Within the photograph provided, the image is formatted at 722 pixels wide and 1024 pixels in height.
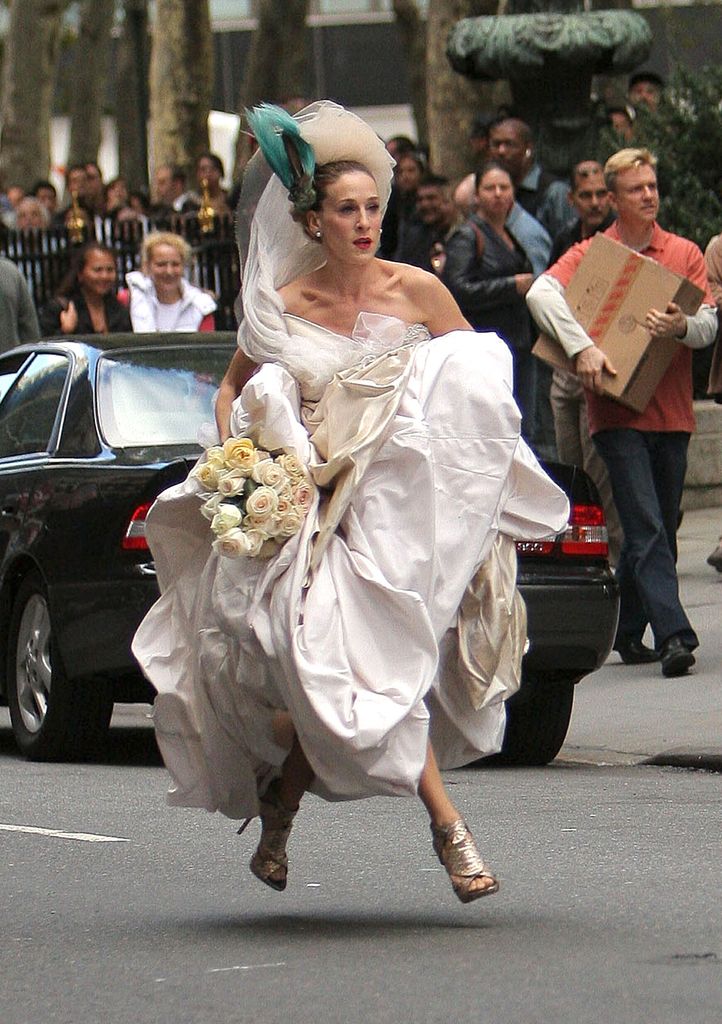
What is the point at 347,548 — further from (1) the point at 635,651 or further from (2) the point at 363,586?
(1) the point at 635,651

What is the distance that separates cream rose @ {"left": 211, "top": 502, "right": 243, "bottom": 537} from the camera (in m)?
6.20

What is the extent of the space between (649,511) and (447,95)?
56.6 ft

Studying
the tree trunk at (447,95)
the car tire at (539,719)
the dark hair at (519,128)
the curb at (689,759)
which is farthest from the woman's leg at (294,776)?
the tree trunk at (447,95)

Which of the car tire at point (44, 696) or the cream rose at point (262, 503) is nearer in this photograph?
the cream rose at point (262, 503)

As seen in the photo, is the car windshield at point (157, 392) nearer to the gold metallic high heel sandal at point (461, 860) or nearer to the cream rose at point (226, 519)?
the cream rose at point (226, 519)

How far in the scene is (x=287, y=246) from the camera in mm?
6734

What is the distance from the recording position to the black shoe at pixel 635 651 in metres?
12.0

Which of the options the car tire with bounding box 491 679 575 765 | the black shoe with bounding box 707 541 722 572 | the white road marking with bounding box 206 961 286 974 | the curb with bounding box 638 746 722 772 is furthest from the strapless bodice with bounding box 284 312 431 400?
the black shoe with bounding box 707 541 722 572

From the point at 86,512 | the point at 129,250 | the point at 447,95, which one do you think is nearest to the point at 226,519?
the point at 86,512

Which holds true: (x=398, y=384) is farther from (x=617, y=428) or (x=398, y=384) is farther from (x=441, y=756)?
(x=617, y=428)

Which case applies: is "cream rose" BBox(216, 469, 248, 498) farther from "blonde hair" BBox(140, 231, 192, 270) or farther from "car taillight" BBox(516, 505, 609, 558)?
"blonde hair" BBox(140, 231, 192, 270)

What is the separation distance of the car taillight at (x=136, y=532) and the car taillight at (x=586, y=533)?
1.57m

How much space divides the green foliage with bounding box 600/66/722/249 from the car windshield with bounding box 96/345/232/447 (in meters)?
6.87

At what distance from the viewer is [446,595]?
6.28 m
